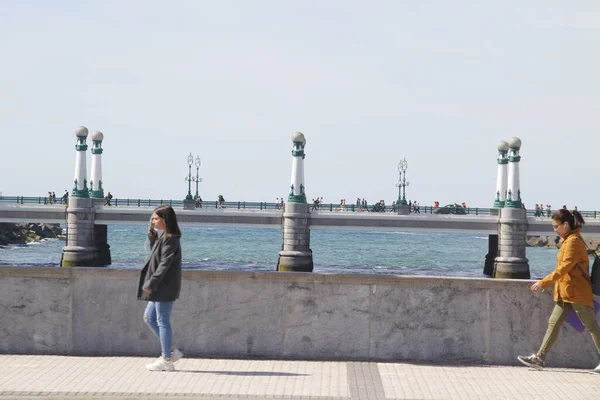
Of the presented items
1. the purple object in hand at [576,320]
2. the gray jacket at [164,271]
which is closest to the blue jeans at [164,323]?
the gray jacket at [164,271]

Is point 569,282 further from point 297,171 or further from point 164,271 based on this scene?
point 297,171

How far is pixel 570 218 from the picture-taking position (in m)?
10.5

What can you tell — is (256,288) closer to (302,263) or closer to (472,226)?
(302,263)

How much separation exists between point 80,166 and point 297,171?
14.1 metres

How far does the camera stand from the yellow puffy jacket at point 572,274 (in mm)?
10484

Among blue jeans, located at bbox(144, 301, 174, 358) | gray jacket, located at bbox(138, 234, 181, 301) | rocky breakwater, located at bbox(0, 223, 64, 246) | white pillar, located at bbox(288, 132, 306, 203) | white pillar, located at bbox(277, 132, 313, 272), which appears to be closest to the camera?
gray jacket, located at bbox(138, 234, 181, 301)

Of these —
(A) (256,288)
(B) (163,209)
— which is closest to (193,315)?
(A) (256,288)

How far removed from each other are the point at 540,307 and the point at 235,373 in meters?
3.51

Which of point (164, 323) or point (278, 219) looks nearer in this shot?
point (164, 323)

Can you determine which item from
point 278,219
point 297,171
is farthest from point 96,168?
point 297,171

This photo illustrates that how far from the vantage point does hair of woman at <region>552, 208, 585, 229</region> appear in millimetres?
10469

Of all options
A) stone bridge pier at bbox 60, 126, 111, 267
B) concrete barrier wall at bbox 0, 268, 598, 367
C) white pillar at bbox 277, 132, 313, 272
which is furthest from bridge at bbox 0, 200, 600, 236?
concrete barrier wall at bbox 0, 268, 598, 367

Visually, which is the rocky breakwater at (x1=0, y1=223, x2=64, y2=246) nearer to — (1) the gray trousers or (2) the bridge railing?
(2) the bridge railing

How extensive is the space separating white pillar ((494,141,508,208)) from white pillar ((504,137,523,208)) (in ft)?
10.2
